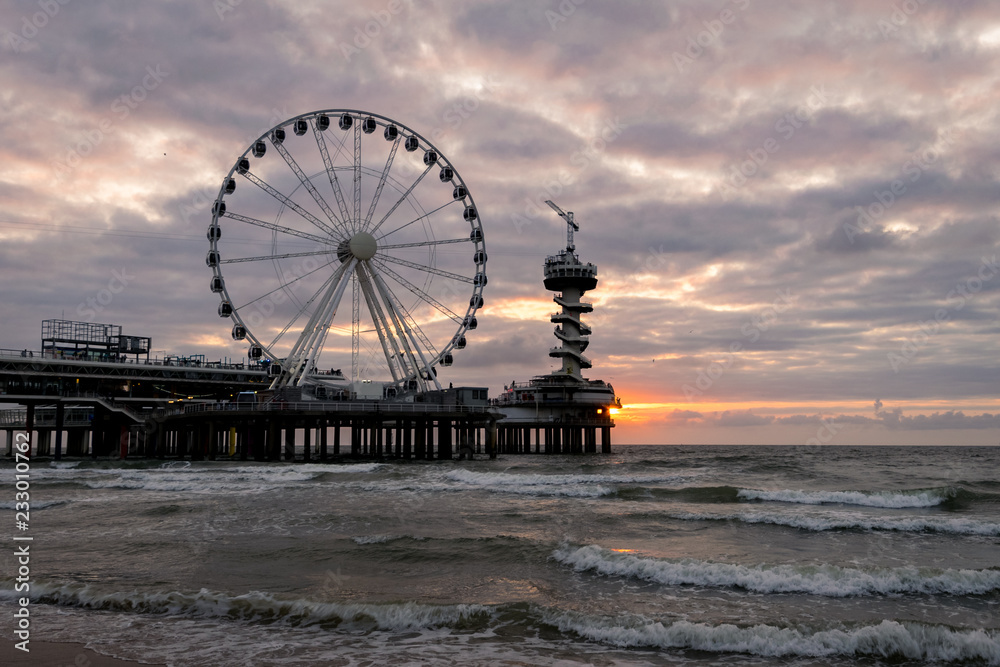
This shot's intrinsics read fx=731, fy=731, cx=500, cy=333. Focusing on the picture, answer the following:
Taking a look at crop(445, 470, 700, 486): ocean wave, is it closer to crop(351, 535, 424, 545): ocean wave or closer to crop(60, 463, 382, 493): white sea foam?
crop(60, 463, 382, 493): white sea foam

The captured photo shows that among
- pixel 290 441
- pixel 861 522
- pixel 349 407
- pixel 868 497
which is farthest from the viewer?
pixel 290 441

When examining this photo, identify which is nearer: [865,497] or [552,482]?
[865,497]

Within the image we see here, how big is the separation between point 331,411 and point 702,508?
3030 cm

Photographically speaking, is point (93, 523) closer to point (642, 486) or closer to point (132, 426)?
point (642, 486)

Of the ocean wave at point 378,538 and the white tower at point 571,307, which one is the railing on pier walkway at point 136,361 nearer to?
the white tower at point 571,307

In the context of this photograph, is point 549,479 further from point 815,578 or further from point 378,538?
point 815,578

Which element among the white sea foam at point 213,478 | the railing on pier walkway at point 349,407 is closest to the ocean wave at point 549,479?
the white sea foam at point 213,478

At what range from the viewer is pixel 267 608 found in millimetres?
10844

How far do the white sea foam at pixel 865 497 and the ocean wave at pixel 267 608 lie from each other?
18.7m

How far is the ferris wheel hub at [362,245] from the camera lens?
1831 inches

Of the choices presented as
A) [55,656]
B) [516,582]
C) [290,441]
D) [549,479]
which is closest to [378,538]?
[516,582]

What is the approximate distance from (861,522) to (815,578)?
28.5 feet

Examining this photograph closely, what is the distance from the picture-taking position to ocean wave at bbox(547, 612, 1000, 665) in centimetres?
900

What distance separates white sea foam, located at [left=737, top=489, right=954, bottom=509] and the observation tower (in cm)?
5579
